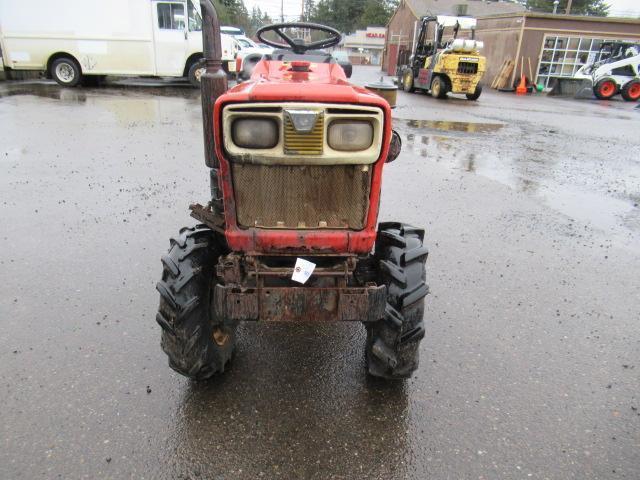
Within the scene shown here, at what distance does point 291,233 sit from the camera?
8.13 ft

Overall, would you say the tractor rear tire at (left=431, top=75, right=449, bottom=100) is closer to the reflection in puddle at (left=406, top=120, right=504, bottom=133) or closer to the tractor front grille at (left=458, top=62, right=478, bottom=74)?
the tractor front grille at (left=458, top=62, right=478, bottom=74)

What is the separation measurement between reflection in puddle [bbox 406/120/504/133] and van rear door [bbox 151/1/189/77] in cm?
844

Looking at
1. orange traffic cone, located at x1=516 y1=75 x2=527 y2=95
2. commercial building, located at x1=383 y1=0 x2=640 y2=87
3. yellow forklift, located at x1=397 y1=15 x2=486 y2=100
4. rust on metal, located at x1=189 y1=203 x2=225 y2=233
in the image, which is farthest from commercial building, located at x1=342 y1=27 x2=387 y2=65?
rust on metal, located at x1=189 y1=203 x2=225 y2=233

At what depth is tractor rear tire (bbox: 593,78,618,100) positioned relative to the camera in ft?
71.6

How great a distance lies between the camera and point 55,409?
260cm

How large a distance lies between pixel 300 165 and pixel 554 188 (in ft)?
19.8

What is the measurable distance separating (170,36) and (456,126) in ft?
32.2

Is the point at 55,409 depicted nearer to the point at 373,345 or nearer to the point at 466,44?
the point at 373,345

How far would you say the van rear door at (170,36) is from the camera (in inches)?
616

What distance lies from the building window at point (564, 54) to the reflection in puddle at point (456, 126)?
15706 mm

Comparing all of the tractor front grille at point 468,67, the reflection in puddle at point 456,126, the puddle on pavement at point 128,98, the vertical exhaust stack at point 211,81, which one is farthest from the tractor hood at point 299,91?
the tractor front grille at point 468,67

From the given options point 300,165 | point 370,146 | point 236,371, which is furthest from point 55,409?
point 370,146

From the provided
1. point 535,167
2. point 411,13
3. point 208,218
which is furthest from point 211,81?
point 411,13

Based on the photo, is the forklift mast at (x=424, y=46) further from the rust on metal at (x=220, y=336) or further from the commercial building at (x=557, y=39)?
the rust on metal at (x=220, y=336)
